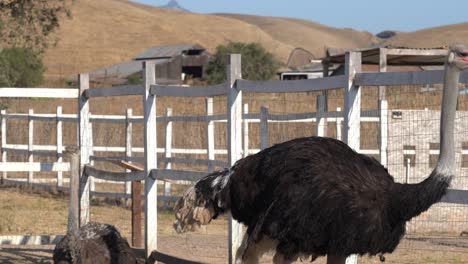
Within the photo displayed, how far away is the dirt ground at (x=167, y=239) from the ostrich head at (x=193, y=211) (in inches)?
93.4

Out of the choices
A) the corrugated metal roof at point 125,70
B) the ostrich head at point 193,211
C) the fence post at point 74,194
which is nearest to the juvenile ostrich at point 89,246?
the fence post at point 74,194

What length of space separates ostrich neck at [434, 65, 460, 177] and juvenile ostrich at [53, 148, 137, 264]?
2899 millimetres

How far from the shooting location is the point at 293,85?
25.6 feet

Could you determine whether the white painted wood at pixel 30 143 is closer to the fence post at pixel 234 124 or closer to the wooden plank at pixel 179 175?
the wooden plank at pixel 179 175

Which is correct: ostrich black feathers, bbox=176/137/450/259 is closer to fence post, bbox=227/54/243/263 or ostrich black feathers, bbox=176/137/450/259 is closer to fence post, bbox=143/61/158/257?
fence post, bbox=227/54/243/263

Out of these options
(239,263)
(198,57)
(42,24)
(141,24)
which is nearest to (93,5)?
(141,24)

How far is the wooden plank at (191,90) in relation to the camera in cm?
858

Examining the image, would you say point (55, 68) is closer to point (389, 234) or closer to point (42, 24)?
point (42, 24)

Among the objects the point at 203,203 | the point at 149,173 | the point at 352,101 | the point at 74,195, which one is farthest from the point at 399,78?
the point at 149,173

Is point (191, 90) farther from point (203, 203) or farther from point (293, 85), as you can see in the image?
point (203, 203)

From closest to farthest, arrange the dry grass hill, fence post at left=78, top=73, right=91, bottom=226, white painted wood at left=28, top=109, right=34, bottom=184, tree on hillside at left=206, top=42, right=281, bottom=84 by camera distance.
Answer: fence post at left=78, top=73, right=91, bottom=226 < white painted wood at left=28, top=109, right=34, bottom=184 < tree on hillside at left=206, top=42, right=281, bottom=84 < the dry grass hill

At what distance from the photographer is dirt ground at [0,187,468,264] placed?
32.9 ft

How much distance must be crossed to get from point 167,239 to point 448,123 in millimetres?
5888

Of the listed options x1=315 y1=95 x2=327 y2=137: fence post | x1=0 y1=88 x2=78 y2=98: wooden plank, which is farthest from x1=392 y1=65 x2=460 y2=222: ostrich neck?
x1=0 y1=88 x2=78 y2=98: wooden plank
